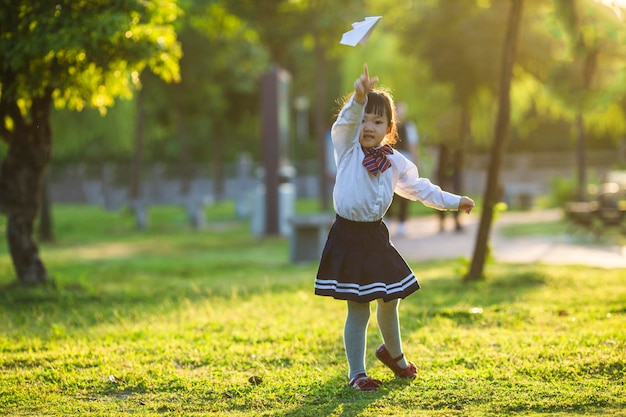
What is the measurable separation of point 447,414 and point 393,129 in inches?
62.9

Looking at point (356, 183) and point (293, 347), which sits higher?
point (356, 183)

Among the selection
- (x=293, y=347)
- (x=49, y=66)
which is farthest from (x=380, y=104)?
(x=49, y=66)

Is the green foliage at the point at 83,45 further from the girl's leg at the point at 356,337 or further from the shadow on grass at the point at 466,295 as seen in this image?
the girl's leg at the point at 356,337

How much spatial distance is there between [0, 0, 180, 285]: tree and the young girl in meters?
3.51

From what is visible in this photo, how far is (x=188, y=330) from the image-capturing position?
6.92 metres

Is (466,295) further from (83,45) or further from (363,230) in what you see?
(83,45)

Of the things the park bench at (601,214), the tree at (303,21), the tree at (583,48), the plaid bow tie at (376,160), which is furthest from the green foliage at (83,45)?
the tree at (303,21)

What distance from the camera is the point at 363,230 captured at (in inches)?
195

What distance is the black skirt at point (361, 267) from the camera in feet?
15.9

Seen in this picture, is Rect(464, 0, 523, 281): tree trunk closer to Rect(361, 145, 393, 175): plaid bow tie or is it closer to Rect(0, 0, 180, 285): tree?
Rect(0, 0, 180, 285): tree

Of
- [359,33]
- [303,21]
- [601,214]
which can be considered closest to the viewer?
[359,33]

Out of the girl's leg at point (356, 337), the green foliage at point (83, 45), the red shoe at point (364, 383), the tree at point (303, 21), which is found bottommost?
the red shoe at point (364, 383)

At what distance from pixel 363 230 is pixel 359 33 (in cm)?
102

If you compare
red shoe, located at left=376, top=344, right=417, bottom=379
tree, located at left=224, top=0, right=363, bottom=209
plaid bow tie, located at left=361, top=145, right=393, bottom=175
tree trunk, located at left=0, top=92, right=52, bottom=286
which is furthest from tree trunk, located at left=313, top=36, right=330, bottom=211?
plaid bow tie, located at left=361, top=145, right=393, bottom=175
